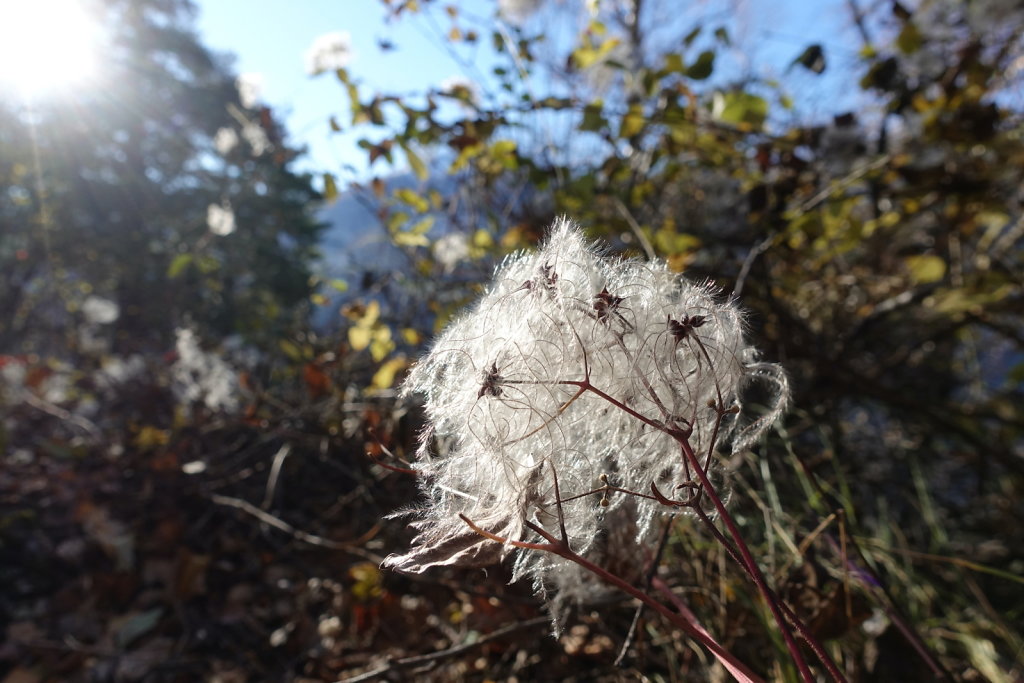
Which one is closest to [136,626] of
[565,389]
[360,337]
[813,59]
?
[360,337]

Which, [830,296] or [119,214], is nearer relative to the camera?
[830,296]

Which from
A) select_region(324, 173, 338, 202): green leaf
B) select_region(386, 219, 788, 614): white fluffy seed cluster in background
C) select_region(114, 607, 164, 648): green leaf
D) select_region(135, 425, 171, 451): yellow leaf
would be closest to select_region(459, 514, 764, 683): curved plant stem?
select_region(386, 219, 788, 614): white fluffy seed cluster in background

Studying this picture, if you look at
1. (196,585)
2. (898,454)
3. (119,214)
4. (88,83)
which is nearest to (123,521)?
(196,585)

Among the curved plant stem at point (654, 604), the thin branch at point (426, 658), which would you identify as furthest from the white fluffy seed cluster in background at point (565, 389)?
the thin branch at point (426, 658)

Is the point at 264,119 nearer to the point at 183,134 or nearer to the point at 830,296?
the point at 830,296

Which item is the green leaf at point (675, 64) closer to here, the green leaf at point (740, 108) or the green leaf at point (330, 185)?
the green leaf at point (740, 108)

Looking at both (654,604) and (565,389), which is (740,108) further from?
(654,604)
